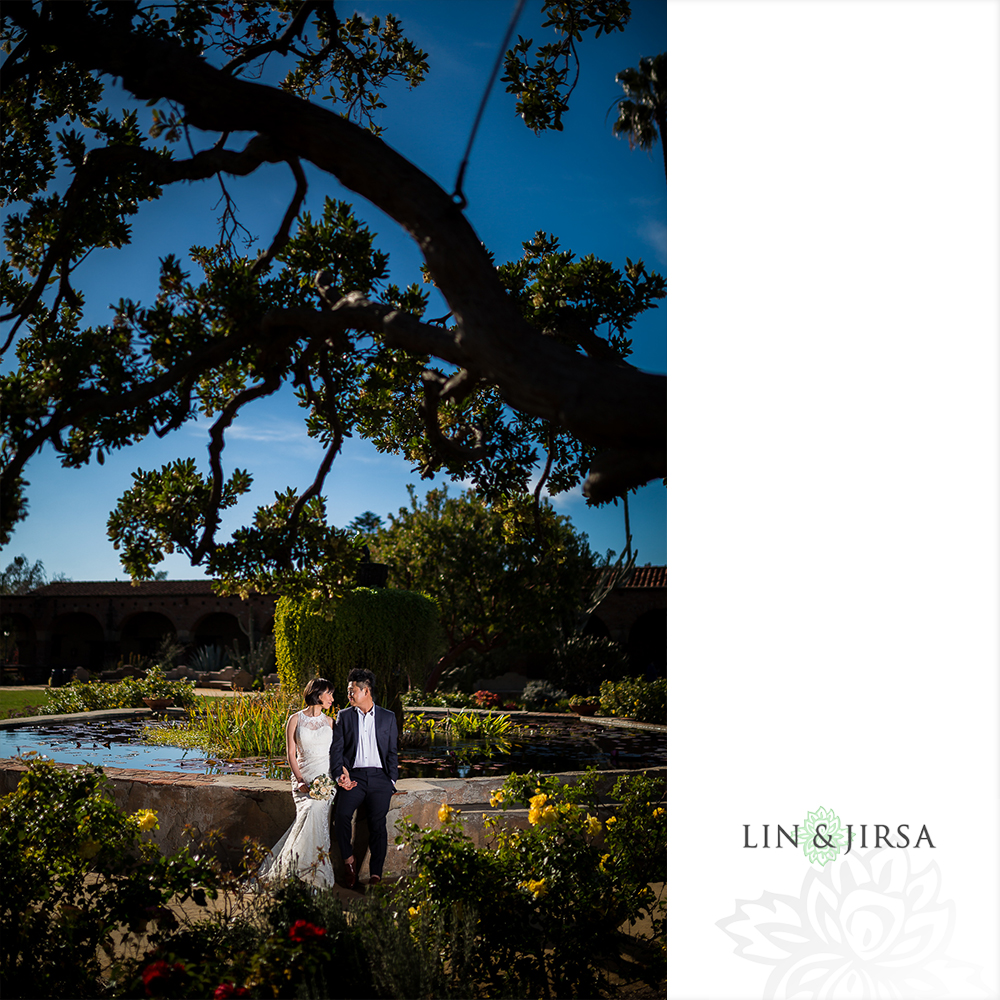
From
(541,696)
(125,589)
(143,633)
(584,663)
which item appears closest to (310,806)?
(541,696)

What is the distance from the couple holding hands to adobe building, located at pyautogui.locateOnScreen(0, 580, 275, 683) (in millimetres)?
19268

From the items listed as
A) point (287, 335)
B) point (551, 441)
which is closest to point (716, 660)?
point (287, 335)

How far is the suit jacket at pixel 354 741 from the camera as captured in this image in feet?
15.0

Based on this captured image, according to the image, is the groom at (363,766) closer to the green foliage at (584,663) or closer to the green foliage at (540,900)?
the green foliage at (540,900)

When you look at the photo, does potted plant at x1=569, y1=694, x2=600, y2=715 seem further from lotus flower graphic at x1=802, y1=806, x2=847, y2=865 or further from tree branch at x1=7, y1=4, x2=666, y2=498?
tree branch at x1=7, y1=4, x2=666, y2=498

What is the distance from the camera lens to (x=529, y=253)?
4.98 m

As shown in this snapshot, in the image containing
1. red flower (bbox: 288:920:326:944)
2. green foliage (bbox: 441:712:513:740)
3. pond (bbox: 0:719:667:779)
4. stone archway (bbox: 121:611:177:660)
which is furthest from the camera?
stone archway (bbox: 121:611:177:660)

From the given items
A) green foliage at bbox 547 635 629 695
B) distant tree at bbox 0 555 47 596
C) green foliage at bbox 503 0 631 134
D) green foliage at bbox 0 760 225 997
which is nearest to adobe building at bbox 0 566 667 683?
green foliage at bbox 547 635 629 695

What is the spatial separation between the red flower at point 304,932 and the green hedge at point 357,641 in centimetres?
484

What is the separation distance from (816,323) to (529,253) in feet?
9.07

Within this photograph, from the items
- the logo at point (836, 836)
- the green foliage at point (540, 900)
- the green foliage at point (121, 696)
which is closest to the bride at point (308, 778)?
the green foliage at point (540, 900)

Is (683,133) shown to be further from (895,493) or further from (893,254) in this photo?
(895,493)

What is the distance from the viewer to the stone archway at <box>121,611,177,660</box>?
2749 centimetres

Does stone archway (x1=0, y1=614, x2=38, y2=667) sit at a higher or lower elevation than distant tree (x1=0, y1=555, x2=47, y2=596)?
lower
